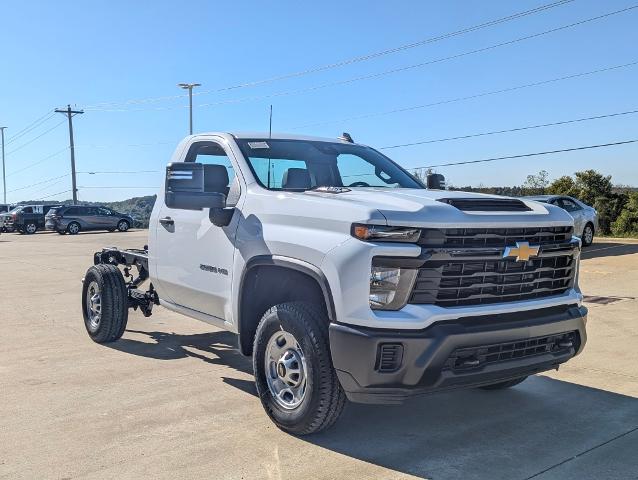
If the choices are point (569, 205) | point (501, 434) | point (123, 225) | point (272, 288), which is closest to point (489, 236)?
point (501, 434)

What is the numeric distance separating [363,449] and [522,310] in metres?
→ 1.32

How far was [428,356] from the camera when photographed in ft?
11.6

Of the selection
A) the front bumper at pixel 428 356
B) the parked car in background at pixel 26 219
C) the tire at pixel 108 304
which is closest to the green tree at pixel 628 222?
the tire at pixel 108 304

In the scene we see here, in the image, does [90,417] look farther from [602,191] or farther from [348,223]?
[602,191]

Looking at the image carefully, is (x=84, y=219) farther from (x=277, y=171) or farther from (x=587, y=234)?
(x=277, y=171)

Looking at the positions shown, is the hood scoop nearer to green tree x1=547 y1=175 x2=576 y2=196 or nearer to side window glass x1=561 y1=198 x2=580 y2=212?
side window glass x1=561 y1=198 x2=580 y2=212

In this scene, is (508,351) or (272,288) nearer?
(508,351)

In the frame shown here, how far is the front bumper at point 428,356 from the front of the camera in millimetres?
3545

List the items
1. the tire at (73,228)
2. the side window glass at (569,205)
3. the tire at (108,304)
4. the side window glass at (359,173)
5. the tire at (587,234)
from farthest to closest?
1. the tire at (73,228)
2. the tire at (587,234)
3. the side window glass at (569,205)
4. the tire at (108,304)
5. the side window glass at (359,173)

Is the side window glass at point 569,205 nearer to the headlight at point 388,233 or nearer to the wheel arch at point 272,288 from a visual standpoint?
the wheel arch at point 272,288

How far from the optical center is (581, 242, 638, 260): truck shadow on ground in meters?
17.0

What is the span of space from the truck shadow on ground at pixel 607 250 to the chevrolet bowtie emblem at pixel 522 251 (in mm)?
13242

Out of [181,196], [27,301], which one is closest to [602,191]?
[27,301]

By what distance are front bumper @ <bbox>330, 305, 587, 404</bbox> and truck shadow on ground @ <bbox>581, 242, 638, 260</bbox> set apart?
13473mm
